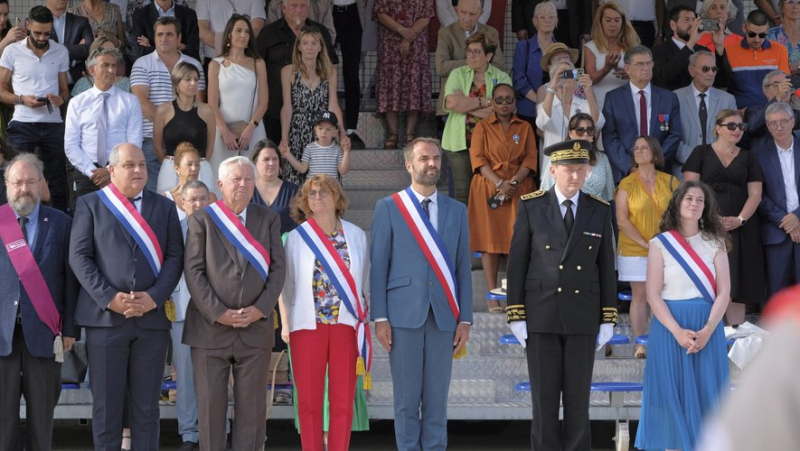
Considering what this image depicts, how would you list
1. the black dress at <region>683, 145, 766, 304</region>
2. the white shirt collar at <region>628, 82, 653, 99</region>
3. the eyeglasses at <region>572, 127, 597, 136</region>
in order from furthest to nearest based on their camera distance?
the white shirt collar at <region>628, 82, 653, 99</region> → the black dress at <region>683, 145, 766, 304</region> → the eyeglasses at <region>572, 127, 597, 136</region>

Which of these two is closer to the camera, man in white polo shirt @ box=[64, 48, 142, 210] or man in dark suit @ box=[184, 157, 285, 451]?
man in dark suit @ box=[184, 157, 285, 451]

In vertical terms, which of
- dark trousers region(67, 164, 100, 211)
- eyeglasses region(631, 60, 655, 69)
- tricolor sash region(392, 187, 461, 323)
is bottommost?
tricolor sash region(392, 187, 461, 323)

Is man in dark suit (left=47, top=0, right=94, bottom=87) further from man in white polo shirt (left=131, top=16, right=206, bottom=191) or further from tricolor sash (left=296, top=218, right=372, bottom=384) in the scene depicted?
tricolor sash (left=296, top=218, right=372, bottom=384)

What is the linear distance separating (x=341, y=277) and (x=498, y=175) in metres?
2.90

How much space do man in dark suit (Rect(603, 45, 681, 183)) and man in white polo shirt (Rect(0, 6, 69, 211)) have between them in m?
4.50

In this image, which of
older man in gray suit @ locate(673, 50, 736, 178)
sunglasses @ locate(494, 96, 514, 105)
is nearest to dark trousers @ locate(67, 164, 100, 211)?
sunglasses @ locate(494, 96, 514, 105)

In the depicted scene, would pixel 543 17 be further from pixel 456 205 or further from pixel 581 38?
pixel 456 205

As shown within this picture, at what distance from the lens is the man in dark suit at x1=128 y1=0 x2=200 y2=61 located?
1038cm

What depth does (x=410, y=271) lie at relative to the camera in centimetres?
672

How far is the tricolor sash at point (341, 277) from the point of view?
22.3 ft

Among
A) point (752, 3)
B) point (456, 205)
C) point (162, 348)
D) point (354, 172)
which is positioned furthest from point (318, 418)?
point (752, 3)

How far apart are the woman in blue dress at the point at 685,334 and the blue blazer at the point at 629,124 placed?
235cm

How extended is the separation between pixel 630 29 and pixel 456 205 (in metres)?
4.13

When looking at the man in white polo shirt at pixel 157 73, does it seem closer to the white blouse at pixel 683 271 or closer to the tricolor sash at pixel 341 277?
the tricolor sash at pixel 341 277
